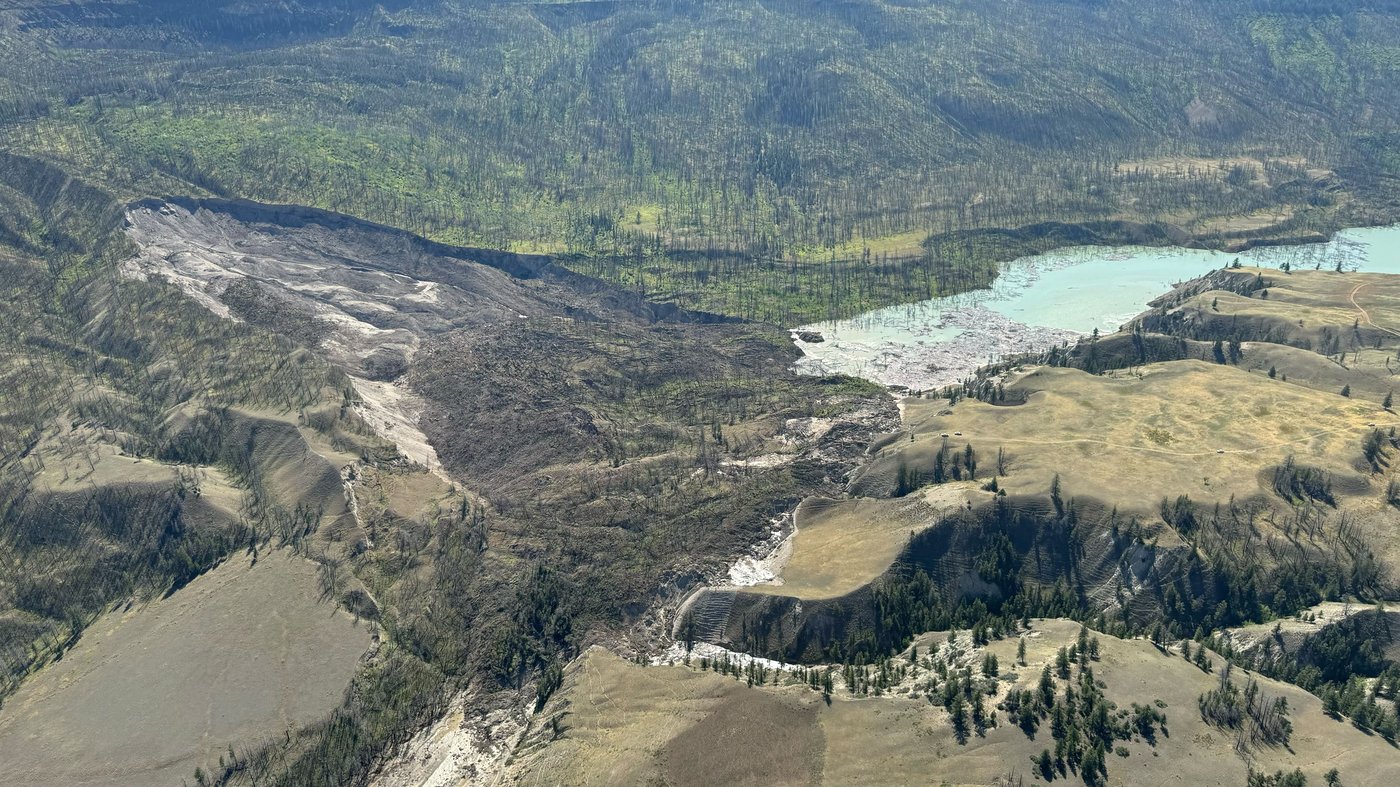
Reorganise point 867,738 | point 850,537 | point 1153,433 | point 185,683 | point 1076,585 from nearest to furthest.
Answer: point 867,738, point 185,683, point 1076,585, point 850,537, point 1153,433

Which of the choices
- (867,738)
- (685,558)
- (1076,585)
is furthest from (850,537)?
(867,738)

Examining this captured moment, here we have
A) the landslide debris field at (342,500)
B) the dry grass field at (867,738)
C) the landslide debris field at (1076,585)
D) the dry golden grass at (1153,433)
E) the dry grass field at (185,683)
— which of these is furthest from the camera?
the dry golden grass at (1153,433)

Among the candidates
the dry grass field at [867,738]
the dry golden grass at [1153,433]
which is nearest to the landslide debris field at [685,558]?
the dry grass field at [867,738]

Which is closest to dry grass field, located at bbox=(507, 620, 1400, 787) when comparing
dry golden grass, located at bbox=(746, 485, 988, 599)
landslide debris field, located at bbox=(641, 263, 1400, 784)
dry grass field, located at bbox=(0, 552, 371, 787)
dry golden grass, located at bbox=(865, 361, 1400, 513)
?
landslide debris field, located at bbox=(641, 263, 1400, 784)

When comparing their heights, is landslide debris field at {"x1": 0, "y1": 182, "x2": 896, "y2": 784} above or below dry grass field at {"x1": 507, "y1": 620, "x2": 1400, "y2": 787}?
above

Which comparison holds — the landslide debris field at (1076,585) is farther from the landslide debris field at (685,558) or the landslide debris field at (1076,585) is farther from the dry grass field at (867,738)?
the landslide debris field at (685,558)

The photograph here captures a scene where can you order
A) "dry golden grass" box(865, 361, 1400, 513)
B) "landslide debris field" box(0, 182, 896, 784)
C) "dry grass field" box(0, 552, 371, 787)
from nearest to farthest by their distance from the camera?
"dry grass field" box(0, 552, 371, 787), "landslide debris field" box(0, 182, 896, 784), "dry golden grass" box(865, 361, 1400, 513)

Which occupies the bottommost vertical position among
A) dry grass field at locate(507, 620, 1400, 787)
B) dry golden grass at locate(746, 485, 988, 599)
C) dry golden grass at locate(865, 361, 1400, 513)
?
dry grass field at locate(507, 620, 1400, 787)

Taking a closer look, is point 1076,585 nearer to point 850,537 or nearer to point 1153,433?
point 850,537

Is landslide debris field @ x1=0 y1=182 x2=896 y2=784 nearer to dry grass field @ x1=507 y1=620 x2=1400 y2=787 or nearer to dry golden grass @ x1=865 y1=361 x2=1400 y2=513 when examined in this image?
dry grass field @ x1=507 y1=620 x2=1400 y2=787

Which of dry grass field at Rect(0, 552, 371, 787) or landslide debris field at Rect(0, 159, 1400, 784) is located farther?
dry grass field at Rect(0, 552, 371, 787)

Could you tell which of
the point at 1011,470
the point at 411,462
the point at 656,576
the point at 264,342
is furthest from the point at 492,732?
the point at 264,342

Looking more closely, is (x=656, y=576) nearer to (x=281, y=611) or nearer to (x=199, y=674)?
(x=281, y=611)
